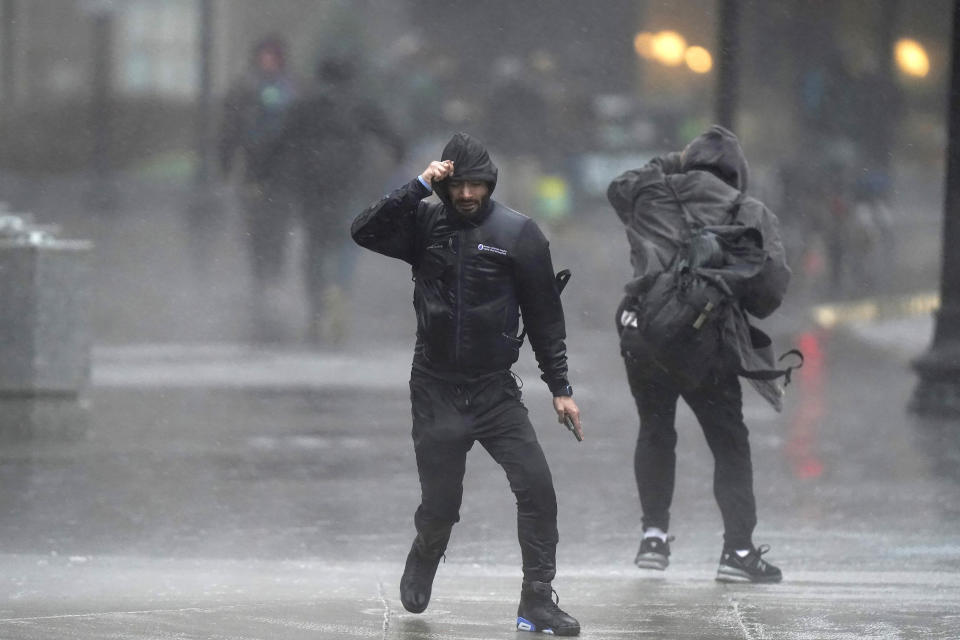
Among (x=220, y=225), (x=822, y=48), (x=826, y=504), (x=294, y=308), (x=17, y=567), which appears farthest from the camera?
(x=822, y=48)

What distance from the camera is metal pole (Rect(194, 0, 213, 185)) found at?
16109 mm

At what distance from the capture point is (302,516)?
8.32 metres

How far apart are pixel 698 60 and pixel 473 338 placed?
11.7m

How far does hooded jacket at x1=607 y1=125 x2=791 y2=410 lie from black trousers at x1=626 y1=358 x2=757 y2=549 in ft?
0.60

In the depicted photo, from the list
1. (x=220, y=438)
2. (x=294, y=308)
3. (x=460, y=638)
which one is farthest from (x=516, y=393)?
(x=294, y=308)

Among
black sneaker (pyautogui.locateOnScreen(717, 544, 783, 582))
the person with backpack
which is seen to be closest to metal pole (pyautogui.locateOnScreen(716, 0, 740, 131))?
the person with backpack

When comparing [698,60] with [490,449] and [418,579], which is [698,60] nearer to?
[490,449]

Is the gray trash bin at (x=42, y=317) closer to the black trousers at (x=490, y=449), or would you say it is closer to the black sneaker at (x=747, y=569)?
the black trousers at (x=490, y=449)

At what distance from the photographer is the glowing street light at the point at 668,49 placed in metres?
17.2

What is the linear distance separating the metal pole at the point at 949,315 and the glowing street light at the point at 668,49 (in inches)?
247

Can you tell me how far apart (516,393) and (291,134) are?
9288mm

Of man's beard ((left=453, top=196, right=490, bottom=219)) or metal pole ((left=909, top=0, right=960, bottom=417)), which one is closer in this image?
man's beard ((left=453, top=196, right=490, bottom=219))

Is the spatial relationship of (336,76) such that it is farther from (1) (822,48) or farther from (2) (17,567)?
(2) (17,567)

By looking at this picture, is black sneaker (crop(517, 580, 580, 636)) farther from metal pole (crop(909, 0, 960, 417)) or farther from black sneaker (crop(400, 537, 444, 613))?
metal pole (crop(909, 0, 960, 417))
